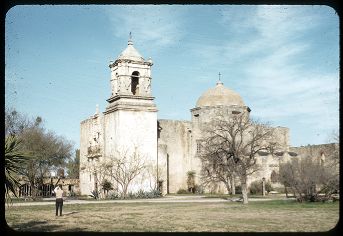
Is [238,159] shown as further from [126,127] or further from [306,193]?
[126,127]

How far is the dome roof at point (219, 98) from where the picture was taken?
49.9 m

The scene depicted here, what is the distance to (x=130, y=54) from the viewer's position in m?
39.4

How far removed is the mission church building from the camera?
127 ft

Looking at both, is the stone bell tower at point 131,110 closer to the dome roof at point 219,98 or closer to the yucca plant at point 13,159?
the dome roof at point 219,98

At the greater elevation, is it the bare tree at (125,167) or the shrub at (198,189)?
the bare tree at (125,167)

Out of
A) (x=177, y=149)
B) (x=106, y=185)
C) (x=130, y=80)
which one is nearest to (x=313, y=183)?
(x=106, y=185)

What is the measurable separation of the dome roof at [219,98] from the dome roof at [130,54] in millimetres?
12538

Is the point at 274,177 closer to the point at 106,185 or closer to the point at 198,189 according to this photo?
the point at 198,189

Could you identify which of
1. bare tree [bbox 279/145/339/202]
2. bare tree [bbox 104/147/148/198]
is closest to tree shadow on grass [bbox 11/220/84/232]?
bare tree [bbox 279/145/339/202]

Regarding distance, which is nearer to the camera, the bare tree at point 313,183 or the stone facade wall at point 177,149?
the bare tree at point 313,183

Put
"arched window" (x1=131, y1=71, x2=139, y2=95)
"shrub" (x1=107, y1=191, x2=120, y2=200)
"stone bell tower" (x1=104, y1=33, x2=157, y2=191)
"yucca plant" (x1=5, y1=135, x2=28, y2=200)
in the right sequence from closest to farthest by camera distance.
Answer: "yucca plant" (x1=5, y1=135, x2=28, y2=200) < "shrub" (x1=107, y1=191, x2=120, y2=200) < "stone bell tower" (x1=104, y1=33, x2=157, y2=191) < "arched window" (x1=131, y1=71, x2=139, y2=95)

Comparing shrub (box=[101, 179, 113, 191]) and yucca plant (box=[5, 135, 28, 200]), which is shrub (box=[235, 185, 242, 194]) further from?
yucca plant (box=[5, 135, 28, 200])

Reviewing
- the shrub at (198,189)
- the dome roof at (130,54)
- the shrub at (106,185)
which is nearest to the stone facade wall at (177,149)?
the shrub at (198,189)

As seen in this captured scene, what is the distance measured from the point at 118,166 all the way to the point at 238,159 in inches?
459
